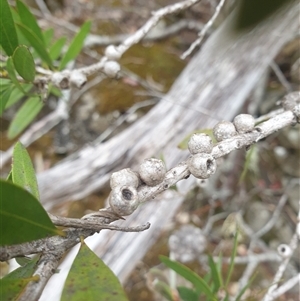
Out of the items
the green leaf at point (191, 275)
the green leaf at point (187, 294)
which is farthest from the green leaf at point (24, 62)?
the green leaf at point (187, 294)

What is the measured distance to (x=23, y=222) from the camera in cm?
33

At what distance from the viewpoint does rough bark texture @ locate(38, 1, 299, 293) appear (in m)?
1.08

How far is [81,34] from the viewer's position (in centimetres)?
82

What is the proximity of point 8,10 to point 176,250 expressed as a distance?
101cm

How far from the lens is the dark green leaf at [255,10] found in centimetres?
19

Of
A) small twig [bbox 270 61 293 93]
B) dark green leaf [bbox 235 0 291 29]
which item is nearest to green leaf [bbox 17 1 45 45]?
dark green leaf [bbox 235 0 291 29]

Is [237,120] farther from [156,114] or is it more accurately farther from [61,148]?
[61,148]

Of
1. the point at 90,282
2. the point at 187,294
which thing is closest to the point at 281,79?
the point at 187,294

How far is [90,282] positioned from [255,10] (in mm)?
263

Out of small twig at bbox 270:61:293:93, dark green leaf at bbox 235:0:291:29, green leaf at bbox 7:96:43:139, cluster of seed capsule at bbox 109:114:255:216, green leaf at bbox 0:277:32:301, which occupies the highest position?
green leaf at bbox 7:96:43:139

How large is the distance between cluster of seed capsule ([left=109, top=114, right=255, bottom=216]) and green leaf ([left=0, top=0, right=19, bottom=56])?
317 mm

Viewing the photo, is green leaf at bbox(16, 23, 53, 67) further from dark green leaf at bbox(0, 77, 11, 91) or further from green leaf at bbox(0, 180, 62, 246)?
green leaf at bbox(0, 180, 62, 246)

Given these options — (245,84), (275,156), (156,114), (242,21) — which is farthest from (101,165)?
(242,21)

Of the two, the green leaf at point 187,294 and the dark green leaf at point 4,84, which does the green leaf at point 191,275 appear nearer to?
the green leaf at point 187,294
